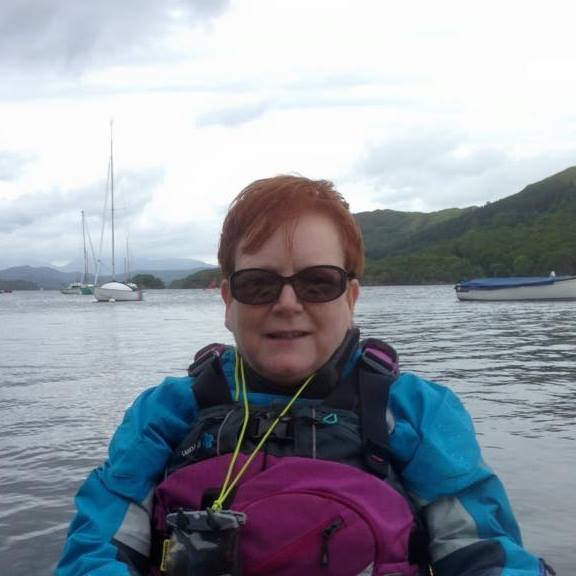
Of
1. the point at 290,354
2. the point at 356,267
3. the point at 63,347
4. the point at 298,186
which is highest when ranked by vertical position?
the point at 298,186

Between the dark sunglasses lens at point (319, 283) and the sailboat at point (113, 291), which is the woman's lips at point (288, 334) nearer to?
the dark sunglasses lens at point (319, 283)

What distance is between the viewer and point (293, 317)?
8.79 feet

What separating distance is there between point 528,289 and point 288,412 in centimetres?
4513

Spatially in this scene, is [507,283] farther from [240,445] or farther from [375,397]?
[240,445]

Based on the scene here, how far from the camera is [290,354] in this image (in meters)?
2.71

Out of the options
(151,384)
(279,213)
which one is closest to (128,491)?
(279,213)

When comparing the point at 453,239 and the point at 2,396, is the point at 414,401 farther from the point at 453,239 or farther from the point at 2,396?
the point at 453,239

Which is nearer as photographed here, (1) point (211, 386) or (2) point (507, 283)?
(1) point (211, 386)

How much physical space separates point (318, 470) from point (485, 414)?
6.45 meters

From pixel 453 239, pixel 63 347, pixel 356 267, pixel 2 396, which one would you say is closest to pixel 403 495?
pixel 356 267

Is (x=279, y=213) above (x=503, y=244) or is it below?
below

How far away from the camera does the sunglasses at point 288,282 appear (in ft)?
8.70

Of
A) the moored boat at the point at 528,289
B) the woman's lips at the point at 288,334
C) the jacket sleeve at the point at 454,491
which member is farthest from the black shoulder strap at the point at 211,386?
the moored boat at the point at 528,289

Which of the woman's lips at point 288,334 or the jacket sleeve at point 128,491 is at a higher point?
the woman's lips at point 288,334
